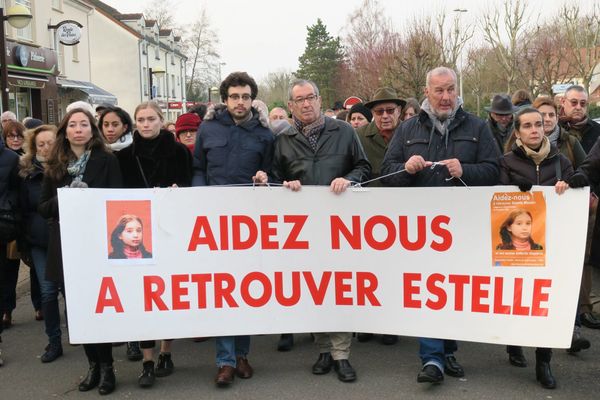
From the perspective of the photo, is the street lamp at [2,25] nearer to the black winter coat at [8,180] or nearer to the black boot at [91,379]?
the black winter coat at [8,180]

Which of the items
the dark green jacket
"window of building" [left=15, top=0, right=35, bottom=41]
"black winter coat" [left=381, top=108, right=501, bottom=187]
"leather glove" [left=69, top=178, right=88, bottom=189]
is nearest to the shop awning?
"window of building" [left=15, top=0, right=35, bottom=41]

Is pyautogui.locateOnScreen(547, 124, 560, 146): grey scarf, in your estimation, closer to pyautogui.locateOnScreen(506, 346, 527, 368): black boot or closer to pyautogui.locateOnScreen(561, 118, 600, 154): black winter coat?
pyautogui.locateOnScreen(561, 118, 600, 154): black winter coat

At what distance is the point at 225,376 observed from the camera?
14.9 feet

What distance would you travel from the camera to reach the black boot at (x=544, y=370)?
4402 mm

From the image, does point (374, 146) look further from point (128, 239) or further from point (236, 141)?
point (128, 239)

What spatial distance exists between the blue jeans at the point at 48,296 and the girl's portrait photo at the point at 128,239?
847 millimetres

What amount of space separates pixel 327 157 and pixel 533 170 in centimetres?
146

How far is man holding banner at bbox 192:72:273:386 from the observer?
4848 millimetres

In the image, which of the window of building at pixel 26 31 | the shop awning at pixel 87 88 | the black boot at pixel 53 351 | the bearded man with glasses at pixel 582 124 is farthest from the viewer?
the shop awning at pixel 87 88

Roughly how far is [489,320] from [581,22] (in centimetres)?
3579

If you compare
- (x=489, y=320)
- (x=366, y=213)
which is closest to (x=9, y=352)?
(x=366, y=213)

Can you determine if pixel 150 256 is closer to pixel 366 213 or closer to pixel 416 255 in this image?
pixel 366 213

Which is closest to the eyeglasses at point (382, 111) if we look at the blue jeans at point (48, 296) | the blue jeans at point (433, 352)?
the blue jeans at point (433, 352)

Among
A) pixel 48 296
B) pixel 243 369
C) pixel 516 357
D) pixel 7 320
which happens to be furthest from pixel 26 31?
pixel 516 357
